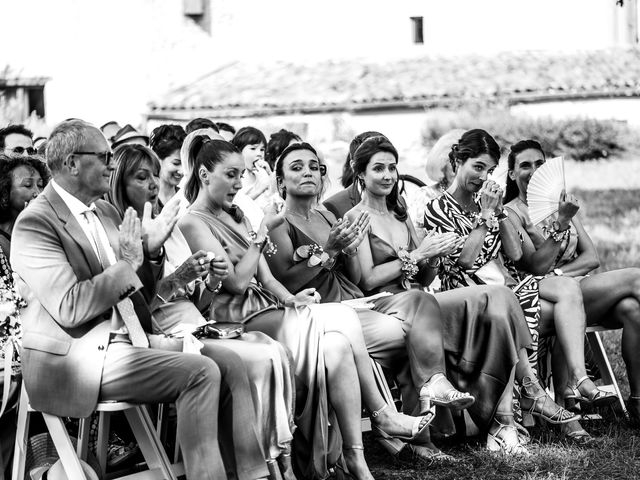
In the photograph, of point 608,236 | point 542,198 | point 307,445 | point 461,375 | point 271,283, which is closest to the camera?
point 307,445

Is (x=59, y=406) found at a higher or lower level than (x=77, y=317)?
lower

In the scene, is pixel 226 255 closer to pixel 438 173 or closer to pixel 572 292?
pixel 572 292

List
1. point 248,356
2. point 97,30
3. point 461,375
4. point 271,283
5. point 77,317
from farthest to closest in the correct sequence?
point 97,30
point 461,375
point 271,283
point 248,356
point 77,317

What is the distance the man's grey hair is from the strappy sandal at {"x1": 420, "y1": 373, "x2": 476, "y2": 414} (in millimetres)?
2194

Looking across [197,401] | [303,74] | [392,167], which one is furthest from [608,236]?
[197,401]

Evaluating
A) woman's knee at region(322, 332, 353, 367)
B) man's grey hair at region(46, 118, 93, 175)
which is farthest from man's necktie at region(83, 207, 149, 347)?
woman's knee at region(322, 332, 353, 367)

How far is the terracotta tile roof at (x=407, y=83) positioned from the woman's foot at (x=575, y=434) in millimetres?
16061

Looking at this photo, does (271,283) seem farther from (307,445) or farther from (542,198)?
(542,198)

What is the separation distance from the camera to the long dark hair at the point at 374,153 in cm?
662

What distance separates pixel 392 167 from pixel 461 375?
1254mm

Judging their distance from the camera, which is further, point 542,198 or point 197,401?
point 542,198

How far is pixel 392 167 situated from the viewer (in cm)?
664

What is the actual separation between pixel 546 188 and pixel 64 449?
3.51 meters

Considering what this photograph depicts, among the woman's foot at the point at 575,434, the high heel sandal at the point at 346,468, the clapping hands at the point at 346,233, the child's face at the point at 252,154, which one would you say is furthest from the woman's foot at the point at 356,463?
the child's face at the point at 252,154
